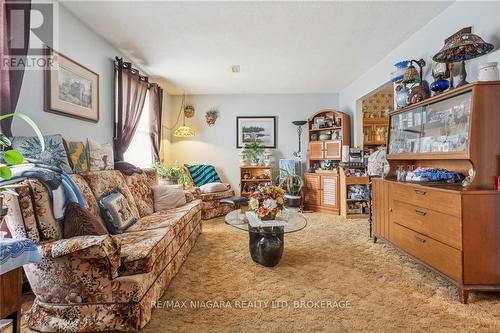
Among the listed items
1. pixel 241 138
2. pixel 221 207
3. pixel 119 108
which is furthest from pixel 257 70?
pixel 221 207

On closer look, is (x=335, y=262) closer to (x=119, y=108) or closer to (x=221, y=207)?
(x=221, y=207)

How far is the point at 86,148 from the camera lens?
8.52ft

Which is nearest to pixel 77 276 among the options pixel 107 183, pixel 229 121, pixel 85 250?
pixel 85 250

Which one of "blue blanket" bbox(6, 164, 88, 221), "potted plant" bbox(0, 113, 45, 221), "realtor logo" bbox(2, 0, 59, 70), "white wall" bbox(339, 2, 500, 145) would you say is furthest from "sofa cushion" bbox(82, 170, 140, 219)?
"white wall" bbox(339, 2, 500, 145)

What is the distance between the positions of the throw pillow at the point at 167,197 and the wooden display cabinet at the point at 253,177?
2.06 m

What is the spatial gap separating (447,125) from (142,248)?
109 inches

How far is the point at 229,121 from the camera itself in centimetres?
561

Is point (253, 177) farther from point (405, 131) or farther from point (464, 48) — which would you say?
point (464, 48)

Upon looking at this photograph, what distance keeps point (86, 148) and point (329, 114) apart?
14.4ft

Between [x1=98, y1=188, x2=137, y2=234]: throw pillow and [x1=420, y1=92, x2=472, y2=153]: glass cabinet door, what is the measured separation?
2.94 meters

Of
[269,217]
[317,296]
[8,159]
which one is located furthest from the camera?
[269,217]

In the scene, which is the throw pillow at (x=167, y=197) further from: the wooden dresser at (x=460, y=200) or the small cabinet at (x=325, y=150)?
the small cabinet at (x=325, y=150)

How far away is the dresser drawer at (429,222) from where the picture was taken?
5.95 ft

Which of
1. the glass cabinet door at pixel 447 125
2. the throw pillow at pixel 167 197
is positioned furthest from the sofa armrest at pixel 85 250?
the glass cabinet door at pixel 447 125
